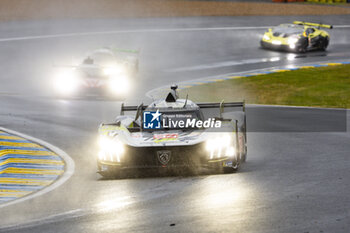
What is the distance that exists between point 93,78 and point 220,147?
45.1 feet

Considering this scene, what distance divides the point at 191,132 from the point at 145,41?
27.5 meters

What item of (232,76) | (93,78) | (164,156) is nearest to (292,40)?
(232,76)

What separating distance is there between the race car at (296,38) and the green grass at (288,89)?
4.23 meters

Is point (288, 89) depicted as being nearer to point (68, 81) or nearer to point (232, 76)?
point (232, 76)

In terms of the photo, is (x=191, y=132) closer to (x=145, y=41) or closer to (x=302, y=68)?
(x=302, y=68)

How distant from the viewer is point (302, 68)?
32969 mm

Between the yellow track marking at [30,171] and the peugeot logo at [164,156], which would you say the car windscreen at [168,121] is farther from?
the yellow track marking at [30,171]

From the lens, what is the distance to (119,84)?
2681cm

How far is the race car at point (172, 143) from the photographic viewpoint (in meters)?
13.0

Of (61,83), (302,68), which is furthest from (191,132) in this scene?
(302,68)

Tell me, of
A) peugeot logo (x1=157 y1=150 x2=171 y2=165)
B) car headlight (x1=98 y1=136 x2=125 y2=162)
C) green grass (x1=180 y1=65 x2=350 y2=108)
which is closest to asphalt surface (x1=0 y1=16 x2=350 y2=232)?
peugeot logo (x1=157 y1=150 x2=171 y2=165)

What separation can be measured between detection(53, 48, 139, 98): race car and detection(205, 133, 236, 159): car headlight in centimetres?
1332

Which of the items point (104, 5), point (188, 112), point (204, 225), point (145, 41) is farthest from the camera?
point (104, 5)

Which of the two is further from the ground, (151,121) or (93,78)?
(93,78)
